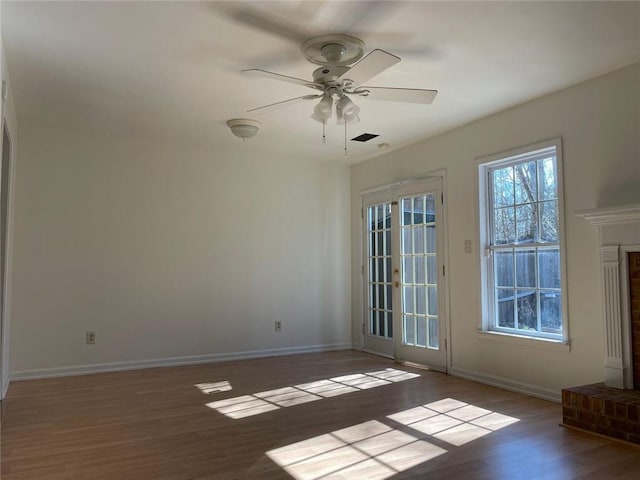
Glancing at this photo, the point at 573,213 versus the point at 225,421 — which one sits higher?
the point at 573,213

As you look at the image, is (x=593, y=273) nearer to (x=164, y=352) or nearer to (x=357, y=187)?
(x=357, y=187)

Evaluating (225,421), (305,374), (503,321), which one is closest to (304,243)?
(305,374)

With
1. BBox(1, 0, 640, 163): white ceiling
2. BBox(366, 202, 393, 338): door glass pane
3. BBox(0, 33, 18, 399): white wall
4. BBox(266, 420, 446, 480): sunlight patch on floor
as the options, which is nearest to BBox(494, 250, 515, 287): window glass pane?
BBox(1, 0, 640, 163): white ceiling

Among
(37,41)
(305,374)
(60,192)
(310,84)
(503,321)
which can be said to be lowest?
(305,374)

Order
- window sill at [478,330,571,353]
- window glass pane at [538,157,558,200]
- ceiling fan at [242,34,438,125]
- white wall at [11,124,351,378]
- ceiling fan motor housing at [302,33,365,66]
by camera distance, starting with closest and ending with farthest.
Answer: ceiling fan at [242,34,438,125] < ceiling fan motor housing at [302,33,365,66] < window sill at [478,330,571,353] < window glass pane at [538,157,558,200] < white wall at [11,124,351,378]

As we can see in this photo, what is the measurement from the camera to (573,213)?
3.69 m

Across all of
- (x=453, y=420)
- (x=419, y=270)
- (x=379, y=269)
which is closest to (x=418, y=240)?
(x=419, y=270)

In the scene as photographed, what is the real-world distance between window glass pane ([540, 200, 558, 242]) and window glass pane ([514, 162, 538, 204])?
0.14 m

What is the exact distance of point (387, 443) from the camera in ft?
9.41

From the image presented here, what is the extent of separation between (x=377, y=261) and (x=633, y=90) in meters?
3.44

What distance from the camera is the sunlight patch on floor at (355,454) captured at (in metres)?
2.47

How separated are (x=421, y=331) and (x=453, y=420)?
6.42 ft

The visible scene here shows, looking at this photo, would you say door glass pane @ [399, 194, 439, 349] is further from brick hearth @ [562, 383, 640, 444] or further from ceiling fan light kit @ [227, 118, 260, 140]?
ceiling fan light kit @ [227, 118, 260, 140]

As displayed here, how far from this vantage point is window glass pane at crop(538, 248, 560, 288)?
389 cm
